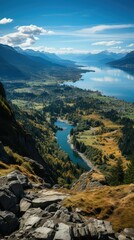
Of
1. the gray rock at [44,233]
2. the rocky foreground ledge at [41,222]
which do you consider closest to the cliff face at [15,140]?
the rocky foreground ledge at [41,222]

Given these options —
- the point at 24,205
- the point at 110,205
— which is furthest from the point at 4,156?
the point at 24,205

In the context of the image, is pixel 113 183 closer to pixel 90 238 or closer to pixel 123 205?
pixel 123 205

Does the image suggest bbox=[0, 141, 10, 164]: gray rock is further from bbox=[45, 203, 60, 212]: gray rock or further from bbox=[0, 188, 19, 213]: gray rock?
bbox=[45, 203, 60, 212]: gray rock

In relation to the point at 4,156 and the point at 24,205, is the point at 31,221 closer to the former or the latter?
the point at 24,205

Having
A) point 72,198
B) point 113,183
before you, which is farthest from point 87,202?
point 113,183

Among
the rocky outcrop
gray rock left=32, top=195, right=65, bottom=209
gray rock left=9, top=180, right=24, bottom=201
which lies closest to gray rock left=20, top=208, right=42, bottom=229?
gray rock left=32, top=195, right=65, bottom=209

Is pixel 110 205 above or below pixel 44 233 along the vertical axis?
below
